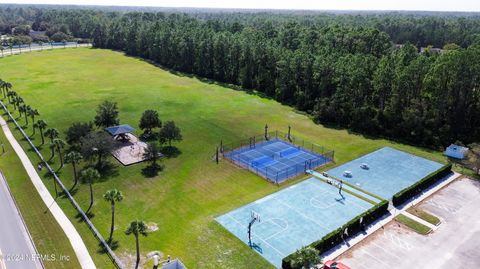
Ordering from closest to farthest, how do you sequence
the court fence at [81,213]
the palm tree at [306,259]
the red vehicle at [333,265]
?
1. the palm tree at [306,259]
2. the red vehicle at [333,265]
3. the court fence at [81,213]

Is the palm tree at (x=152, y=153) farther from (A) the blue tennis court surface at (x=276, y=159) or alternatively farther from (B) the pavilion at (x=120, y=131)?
(A) the blue tennis court surface at (x=276, y=159)

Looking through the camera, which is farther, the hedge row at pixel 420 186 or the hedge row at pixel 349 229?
the hedge row at pixel 420 186

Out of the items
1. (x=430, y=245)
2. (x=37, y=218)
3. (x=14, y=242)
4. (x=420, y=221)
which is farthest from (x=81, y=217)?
(x=420, y=221)

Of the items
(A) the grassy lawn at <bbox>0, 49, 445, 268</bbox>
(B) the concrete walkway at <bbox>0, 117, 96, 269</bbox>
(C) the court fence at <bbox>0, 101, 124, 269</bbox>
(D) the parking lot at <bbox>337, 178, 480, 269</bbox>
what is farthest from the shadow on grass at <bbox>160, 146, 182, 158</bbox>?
(D) the parking lot at <bbox>337, 178, 480, 269</bbox>

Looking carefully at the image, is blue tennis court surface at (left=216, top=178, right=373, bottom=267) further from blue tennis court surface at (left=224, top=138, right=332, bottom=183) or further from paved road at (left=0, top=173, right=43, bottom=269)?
paved road at (left=0, top=173, right=43, bottom=269)

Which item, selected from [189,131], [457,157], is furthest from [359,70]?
[189,131]

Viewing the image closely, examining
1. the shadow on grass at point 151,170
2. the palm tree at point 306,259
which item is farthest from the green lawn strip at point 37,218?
A: the palm tree at point 306,259

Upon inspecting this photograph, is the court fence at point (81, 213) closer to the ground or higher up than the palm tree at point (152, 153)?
closer to the ground
